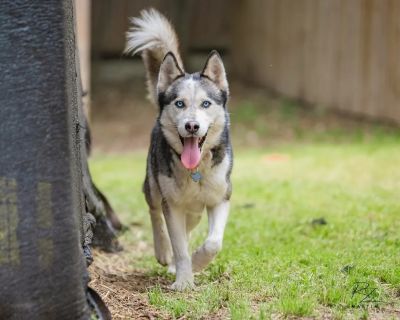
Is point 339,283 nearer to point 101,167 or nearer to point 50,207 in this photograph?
point 50,207

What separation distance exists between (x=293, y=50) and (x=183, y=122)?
12288 millimetres

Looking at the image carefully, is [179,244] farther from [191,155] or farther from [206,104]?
[206,104]

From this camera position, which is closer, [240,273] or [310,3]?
[240,273]

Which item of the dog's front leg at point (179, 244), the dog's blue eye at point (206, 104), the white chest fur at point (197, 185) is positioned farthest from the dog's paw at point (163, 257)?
the dog's blue eye at point (206, 104)

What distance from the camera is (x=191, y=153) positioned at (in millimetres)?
5438

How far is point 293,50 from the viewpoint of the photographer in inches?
679

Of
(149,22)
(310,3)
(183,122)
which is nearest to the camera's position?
(183,122)

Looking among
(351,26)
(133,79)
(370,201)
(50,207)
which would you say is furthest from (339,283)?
(133,79)

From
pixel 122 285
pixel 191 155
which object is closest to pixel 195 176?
pixel 191 155

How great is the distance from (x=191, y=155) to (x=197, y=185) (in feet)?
0.91

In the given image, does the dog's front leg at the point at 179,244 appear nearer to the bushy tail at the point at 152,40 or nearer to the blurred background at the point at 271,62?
the bushy tail at the point at 152,40

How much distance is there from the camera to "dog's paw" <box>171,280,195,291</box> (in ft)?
17.6

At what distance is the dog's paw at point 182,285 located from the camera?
17.6 ft

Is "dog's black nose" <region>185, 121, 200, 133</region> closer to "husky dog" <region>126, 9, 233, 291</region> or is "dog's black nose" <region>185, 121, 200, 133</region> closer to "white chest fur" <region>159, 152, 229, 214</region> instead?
"husky dog" <region>126, 9, 233, 291</region>
